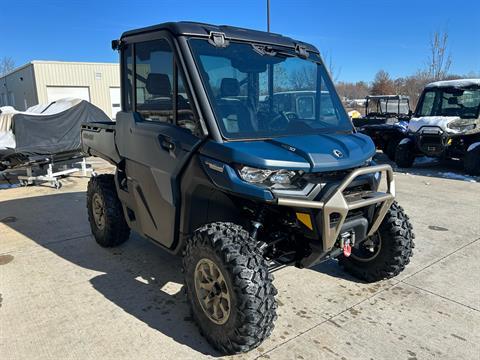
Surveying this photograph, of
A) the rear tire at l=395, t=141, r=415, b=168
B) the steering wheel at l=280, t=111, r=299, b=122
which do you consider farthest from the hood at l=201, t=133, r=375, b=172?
the rear tire at l=395, t=141, r=415, b=168

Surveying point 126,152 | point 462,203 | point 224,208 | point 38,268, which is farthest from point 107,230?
point 462,203

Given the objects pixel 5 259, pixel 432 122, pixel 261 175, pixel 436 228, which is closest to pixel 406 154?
pixel 432 122

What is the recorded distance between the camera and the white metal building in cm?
2431

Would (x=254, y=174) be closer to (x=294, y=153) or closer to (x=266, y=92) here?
(x=294, y=153)

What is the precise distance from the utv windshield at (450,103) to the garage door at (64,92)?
20334 mm

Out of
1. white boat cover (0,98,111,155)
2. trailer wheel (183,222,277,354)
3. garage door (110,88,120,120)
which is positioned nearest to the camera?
trailer wheel (183,222,277,354)

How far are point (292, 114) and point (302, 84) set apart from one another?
0.41 meters

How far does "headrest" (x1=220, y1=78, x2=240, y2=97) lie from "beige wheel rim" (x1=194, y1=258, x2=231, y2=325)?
4.18 feet

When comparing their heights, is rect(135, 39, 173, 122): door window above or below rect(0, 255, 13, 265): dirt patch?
above

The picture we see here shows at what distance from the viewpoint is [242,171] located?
279 centimetres

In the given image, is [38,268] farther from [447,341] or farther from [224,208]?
[447,341]

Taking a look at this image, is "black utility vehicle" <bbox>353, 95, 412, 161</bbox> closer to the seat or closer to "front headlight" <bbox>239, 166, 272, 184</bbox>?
the seat

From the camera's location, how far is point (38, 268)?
176 inches

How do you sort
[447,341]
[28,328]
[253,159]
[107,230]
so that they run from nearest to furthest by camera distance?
[253,159]
[447,341]
[28,328]
[107,230]
